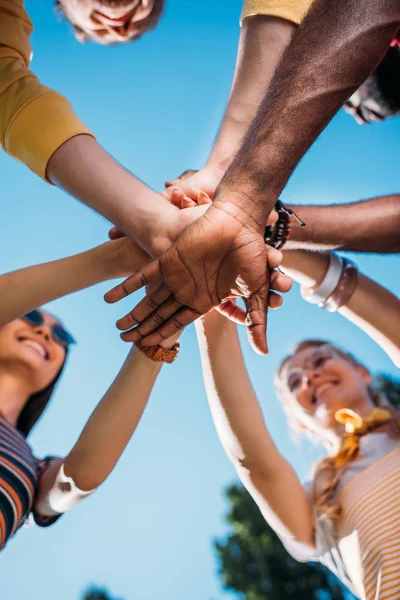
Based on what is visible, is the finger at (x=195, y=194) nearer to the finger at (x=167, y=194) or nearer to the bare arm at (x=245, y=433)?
the finger at (x=167, y=194)

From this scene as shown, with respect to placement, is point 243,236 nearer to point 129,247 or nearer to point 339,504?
point 129,247

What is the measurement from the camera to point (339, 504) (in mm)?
2197

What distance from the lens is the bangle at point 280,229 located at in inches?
82.0

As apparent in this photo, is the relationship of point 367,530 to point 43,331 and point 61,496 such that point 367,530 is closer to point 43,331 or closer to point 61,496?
point 61,496

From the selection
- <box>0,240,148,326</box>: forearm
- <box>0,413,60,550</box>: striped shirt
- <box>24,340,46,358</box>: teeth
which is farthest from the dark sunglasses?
<box>0,240,148,326</box>: forearm

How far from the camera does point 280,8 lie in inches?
83.5

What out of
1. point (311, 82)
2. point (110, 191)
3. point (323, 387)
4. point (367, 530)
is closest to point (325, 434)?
point (323, 387)

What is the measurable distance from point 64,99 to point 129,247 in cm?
60

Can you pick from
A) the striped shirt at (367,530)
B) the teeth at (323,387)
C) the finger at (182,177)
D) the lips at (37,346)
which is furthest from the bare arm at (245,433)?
the lips at (37,346)

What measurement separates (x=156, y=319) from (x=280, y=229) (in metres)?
0.60

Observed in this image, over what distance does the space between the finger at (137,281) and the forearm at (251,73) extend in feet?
2.08

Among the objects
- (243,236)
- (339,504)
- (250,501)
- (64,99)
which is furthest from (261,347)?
(250,501)

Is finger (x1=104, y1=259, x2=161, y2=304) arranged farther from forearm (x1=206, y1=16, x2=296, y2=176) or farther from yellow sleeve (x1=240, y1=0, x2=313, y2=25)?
yellow sleeve (x1=240, y1=0, x2=313, y2=25)

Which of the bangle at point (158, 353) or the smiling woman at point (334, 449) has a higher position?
the bangle at point (158, 353)
